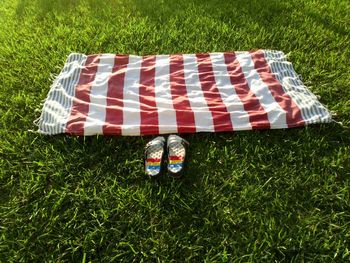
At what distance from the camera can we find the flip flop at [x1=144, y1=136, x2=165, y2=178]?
1.97m

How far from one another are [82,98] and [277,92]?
1.39 meters

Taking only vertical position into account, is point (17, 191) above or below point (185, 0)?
below

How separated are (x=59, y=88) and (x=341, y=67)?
2196 millimetres

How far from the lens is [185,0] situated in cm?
369

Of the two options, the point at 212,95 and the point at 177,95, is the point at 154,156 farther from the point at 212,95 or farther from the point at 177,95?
the point at 212,95

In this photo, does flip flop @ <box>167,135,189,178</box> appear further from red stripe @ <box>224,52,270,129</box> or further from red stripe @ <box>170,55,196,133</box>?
red stripe @ <box>224,52,270,129</box>

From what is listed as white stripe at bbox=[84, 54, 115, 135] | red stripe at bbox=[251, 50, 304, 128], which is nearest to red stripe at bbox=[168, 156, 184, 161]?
white stripe at bbox=[84, 54, 115, 135]

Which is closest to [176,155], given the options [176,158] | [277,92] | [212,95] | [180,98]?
[176,158]

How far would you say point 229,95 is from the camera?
2.52 m

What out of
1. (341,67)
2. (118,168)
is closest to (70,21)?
(118,168)

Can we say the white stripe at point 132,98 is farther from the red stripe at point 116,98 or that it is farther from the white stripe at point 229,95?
the white stripe at point 229,95

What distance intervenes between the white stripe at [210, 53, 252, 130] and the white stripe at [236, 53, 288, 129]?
143mm

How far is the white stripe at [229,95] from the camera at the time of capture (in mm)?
2285

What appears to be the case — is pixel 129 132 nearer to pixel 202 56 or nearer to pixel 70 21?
pixel 202 56
